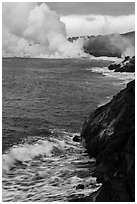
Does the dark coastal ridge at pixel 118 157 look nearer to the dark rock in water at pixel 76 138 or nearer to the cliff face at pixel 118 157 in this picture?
the cliff face at pixel 118 157

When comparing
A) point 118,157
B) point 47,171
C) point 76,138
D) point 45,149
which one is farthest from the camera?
point 76,138

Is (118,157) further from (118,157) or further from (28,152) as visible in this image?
(28,152)

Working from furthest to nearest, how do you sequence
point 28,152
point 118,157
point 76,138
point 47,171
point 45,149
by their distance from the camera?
point 76,138, point 45,149, point 28,152, point 47,171, point 118,157

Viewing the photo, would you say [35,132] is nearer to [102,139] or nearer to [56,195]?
[102,139]

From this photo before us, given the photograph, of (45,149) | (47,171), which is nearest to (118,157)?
(47,171)

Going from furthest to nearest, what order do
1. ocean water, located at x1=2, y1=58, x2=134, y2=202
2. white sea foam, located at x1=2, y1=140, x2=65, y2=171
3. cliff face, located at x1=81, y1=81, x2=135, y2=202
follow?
white sea foam, located at x1=2, y1=140, x2=65, y2=171
ocean water, located at x1=2, y1=58, x2=134, y2=202
cliff face, located at x1=81, y1=81, x2=135, y2=202

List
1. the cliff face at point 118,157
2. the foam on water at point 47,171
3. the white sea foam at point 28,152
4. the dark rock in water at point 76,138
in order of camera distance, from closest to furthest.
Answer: the cliff face at point 118,157
the foam on water at point 47,171
the white sea foam at point 28,152
the dark rock in water at point 76,138

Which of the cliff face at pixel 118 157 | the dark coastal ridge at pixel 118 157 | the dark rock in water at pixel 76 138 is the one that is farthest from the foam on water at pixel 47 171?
the cliff face at pixel 118 157

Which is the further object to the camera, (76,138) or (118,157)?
(76,138)

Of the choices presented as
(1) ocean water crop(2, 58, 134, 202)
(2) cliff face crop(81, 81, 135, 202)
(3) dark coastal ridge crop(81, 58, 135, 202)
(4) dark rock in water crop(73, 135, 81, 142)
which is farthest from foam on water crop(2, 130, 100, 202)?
(2) cliff face crop(81, 81, 135, 202)

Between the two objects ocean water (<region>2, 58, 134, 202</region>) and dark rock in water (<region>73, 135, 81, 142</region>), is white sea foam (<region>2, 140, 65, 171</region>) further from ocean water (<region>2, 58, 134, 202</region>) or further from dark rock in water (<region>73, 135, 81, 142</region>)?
dark rock in water (<region>73, 135, 81, 142</region>)

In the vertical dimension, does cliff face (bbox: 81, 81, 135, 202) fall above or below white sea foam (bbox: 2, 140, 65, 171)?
above

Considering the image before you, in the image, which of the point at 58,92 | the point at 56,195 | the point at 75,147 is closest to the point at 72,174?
the point at 56,195
